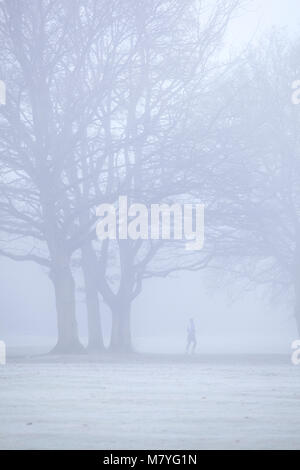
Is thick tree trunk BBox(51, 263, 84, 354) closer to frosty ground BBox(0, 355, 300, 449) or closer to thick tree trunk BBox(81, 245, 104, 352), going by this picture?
thick tree trunk BBox(81, 245, 104, 352)

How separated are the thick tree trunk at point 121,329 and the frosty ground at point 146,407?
32.6 ft

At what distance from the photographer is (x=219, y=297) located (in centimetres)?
8006

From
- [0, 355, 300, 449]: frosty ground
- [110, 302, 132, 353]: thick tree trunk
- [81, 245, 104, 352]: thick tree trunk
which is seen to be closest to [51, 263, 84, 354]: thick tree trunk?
[81, 245, 104, 352]: thick tree trunk

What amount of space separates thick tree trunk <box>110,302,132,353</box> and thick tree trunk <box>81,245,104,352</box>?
1.70 feet

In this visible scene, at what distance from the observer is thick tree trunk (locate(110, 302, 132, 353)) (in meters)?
34.8

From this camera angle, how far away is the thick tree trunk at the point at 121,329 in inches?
1368

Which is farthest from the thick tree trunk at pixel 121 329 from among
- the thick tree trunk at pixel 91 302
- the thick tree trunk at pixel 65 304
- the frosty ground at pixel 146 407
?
the frosty ground at pixel 146 407

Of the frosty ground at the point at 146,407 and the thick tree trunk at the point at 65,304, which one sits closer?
the frosty ground at the point at 146,407

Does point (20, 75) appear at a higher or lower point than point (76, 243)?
higher

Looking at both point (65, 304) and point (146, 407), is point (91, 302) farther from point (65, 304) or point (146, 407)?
point (146, 407)

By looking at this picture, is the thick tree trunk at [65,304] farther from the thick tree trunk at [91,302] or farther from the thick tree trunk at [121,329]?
the thick tree trunk at [121,329]

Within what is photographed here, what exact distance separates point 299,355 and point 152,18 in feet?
43.6
